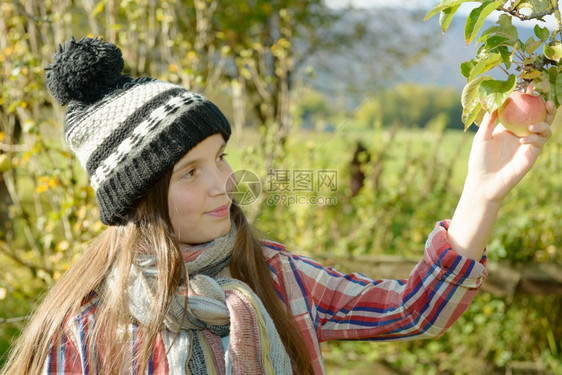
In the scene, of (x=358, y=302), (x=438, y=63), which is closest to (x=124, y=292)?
(x=358, y=302)

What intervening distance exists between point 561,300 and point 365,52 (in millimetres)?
4985

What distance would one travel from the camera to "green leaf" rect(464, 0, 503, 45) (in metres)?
1.06

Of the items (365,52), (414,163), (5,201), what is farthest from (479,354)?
(365,52)

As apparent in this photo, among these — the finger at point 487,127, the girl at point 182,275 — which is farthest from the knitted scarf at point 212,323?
the finger at point 487,127

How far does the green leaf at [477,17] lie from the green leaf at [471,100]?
0.08 meters

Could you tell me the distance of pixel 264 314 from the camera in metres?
1.38

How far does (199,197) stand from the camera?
145 cm

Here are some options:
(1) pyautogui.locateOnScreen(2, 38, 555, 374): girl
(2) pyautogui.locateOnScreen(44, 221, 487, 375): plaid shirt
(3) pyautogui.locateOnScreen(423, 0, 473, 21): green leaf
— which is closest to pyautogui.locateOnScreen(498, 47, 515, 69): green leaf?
(3) pyautogui.locateOnScreen(423, 0, 473, 21): green leaf

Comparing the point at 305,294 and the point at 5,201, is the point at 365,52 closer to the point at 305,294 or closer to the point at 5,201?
the point at 5,201

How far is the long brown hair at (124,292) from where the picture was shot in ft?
4.55

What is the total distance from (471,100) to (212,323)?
743 mm

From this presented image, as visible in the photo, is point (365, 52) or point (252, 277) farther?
point (365, 52)

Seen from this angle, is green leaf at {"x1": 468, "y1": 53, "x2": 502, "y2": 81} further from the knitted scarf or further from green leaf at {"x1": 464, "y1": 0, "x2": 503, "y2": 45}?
the knitted scarf

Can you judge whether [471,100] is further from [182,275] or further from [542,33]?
[182,275]
